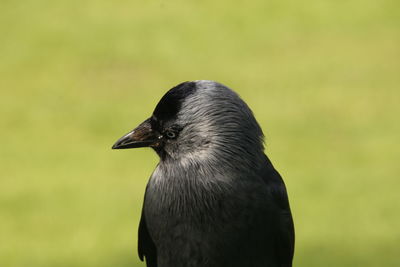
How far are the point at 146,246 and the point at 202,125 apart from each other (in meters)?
0.94

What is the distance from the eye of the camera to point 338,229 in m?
7.90

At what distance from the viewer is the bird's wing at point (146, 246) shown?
4.50m

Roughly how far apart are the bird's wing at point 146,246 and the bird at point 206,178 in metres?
0.35

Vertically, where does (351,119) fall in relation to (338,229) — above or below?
above

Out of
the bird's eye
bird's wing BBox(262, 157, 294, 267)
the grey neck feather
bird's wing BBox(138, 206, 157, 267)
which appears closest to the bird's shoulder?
bird's wing BBox(262, 157, 294, 267)

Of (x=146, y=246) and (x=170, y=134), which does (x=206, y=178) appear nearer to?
(x=170, y=134)

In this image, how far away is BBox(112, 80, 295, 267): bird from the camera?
397cm

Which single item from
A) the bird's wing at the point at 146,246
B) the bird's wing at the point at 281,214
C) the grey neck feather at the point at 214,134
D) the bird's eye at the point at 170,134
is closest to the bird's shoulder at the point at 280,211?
Result: the bird's wing at the point at 281,214

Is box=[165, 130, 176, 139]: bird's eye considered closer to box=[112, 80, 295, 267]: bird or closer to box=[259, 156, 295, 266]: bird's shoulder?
box=[112, 80, 295, 267]: bird

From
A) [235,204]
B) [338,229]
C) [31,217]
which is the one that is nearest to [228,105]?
[235,204]

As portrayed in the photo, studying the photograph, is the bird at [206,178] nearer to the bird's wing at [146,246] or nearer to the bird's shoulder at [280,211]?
the bird's shoulder at [280,211]

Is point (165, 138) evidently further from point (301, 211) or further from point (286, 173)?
point (286, 173)

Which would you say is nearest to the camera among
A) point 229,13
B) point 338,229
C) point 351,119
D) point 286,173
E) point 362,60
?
point 338,229

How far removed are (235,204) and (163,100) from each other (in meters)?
0.59
